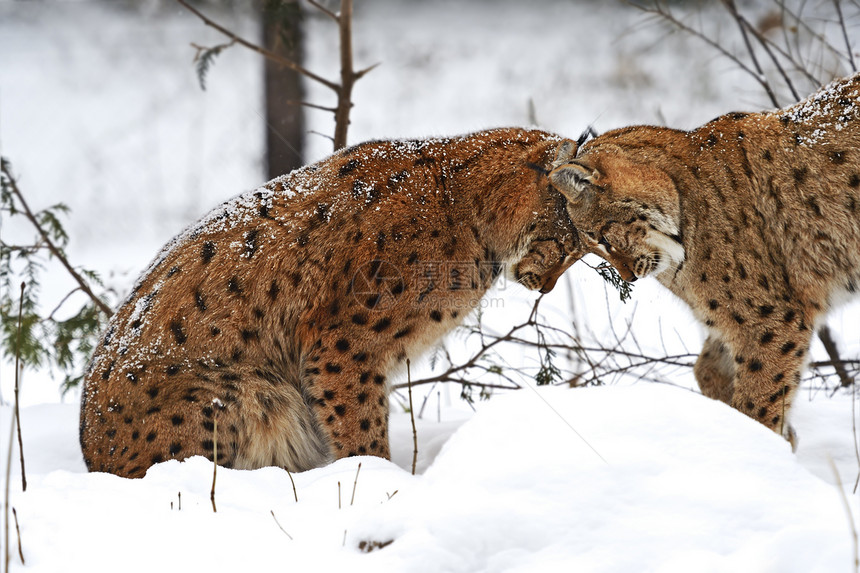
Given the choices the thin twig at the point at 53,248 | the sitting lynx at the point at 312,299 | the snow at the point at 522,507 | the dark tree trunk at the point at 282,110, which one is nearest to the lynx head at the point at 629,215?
the sitting lynx at the point at 312,299

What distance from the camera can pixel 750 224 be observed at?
3762 mm

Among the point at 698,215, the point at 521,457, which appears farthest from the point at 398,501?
the point at 698,215

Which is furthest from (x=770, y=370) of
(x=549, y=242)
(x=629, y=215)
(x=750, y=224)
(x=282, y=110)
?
(x=282, y=110)

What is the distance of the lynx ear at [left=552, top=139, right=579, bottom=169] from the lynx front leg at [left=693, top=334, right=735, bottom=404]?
1.19m

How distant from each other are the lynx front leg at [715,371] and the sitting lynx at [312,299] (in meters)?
0.96

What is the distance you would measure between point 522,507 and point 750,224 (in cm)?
219

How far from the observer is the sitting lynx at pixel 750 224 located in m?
3.69

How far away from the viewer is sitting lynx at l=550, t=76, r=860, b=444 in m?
3.69

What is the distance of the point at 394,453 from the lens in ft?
13.0

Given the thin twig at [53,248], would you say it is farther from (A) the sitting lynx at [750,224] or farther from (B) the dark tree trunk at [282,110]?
(A) the sitting lynx at [750,224]

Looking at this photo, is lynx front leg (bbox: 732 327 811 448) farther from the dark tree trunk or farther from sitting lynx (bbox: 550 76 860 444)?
the dark tree trunk

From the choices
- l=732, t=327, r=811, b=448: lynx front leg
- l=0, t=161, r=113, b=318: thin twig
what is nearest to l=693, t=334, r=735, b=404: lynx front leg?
l=732, t=327, r=811, b=448: lynx front leg

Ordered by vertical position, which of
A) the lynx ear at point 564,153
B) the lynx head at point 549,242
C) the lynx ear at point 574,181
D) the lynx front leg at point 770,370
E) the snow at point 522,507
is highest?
the lynx ear at point 564,153

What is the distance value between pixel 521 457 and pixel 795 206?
7.15 feet
